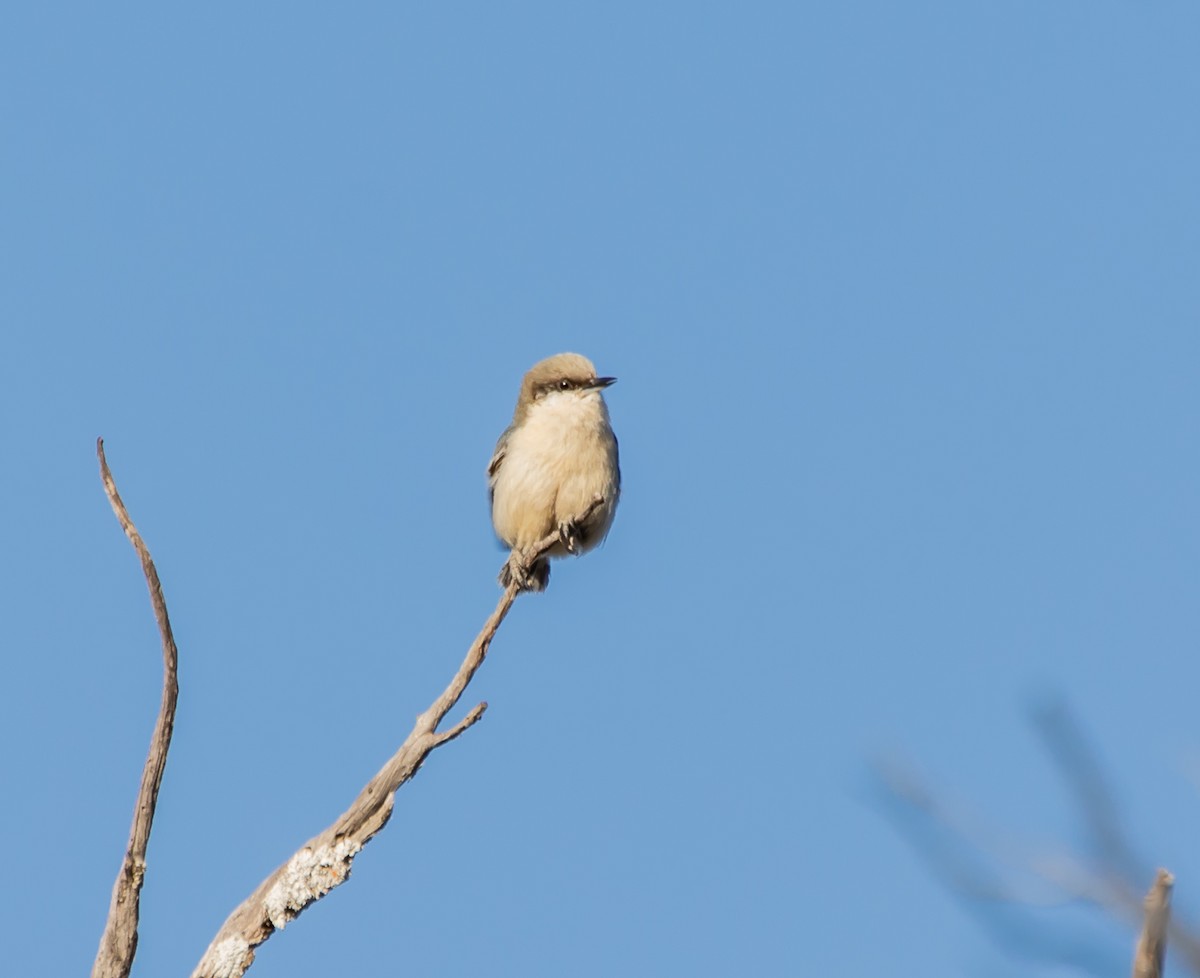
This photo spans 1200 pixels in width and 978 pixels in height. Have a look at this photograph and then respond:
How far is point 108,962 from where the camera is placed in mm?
3959

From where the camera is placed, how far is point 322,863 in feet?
14.6

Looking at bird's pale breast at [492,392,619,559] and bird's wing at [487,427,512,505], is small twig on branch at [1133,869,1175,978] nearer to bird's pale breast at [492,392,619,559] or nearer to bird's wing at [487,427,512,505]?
bird's pale breast at [492,392,619,559]

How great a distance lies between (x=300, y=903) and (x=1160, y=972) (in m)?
3.12

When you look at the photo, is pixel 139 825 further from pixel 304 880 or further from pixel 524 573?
pixel 524 573

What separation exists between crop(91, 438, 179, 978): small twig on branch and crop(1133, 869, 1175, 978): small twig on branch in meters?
3.05

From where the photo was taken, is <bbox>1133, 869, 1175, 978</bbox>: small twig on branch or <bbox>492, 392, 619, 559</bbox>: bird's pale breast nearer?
<bbox>1133, 869, 1175, 978</bbox>: small twig on branch

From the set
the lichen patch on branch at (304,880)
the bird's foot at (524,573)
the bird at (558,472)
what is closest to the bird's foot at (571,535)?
the bird at (558,472)

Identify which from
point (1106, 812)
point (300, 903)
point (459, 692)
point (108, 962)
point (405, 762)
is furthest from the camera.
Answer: point (459, 692)

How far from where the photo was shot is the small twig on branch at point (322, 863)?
13.8ft

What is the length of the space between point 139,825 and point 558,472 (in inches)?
200

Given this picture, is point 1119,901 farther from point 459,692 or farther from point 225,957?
point 459,692

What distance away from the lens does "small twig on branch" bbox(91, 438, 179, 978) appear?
3.98 meters

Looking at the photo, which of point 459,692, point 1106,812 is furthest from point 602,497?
Answer: point 1106,812

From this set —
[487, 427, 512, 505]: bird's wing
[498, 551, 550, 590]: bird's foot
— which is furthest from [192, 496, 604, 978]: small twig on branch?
[487, 427, 512, 505]: bird's wing
